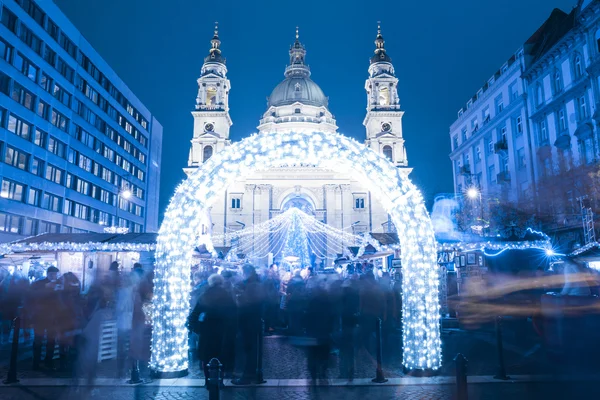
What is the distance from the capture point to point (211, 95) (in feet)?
199

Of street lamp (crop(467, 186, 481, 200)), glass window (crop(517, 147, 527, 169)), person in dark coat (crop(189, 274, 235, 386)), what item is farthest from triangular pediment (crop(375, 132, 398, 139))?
person in dark coat (crop(189, 274, 235, 386))

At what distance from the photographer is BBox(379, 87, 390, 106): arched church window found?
60.7m

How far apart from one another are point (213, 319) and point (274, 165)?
3445mm

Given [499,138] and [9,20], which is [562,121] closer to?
[499,138]

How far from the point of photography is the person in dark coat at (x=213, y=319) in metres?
7.65

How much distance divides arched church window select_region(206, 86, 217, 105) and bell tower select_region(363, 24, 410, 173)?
21.2m

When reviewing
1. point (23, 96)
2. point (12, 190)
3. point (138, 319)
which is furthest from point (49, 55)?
point (138, 319)

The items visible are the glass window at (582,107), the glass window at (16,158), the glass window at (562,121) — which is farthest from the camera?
the glass window at (16,158)

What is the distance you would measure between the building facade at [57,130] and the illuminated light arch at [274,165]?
84.2 feet

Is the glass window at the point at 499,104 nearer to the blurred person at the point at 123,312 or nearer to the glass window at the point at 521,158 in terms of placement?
the glass window at the point at 521,158

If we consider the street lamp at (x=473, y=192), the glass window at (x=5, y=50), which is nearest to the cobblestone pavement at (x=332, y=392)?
the street lamp at (x=473, y=192)

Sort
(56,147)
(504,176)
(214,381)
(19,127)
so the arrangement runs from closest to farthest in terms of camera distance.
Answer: (214,381), (19,127), (504,176), (56,147)

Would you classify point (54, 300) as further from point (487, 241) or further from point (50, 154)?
point (50, 154)

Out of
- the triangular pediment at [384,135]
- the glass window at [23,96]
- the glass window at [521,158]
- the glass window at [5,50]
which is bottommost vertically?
the glass window at [521,158]
